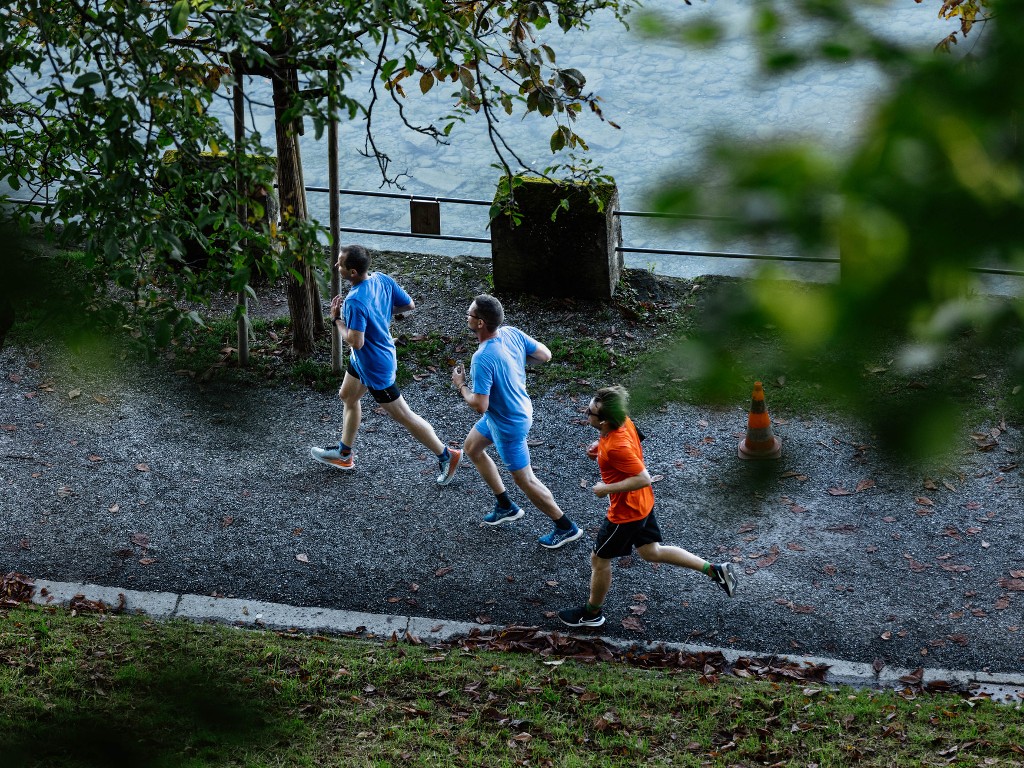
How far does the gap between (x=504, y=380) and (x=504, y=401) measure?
150mm

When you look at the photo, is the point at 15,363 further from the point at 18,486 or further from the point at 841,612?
the point at 841,612

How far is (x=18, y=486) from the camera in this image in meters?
9.16

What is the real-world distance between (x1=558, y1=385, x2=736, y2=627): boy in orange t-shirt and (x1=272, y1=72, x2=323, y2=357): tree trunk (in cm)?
324

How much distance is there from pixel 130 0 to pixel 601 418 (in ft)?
11.4

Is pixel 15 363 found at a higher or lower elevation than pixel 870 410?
lower

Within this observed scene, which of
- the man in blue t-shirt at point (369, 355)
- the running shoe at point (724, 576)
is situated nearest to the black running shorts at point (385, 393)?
the man in blue t-shirt at point (369, 355)

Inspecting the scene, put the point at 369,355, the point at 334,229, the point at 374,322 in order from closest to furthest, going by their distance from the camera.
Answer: the point at 374,322 < the point at 369,355 < the point at 334,229

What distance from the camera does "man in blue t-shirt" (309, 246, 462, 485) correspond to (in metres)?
8.48

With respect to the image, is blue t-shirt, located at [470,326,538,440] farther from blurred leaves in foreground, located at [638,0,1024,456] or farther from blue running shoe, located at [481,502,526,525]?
blurred leaves in foreground, located at [638,0,1024,456]

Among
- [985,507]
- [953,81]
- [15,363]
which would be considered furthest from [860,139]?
[15,363]

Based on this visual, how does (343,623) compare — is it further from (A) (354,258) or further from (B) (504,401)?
(A) (354,258)

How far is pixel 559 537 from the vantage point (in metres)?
8.23

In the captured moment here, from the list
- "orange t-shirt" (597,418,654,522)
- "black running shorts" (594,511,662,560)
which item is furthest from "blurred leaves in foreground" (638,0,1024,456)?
"black running shorts" (594,511,662,560)

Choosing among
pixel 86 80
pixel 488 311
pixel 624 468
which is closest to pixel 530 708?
pixel 624 468
